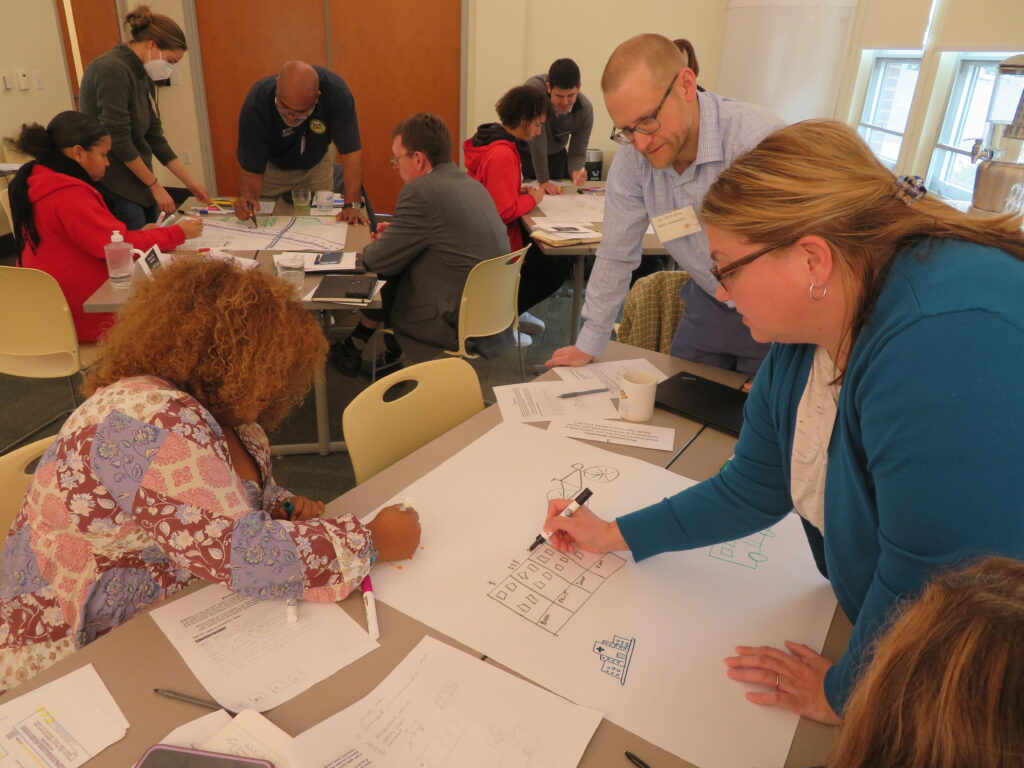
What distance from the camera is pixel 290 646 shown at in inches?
40.3

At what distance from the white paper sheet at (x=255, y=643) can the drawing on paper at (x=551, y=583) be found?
9.1 inches

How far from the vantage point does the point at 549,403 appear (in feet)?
5.83

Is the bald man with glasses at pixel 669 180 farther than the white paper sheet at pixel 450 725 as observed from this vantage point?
Yes

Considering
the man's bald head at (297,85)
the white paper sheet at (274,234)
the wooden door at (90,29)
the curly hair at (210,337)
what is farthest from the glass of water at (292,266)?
the wooden door at (90,29)

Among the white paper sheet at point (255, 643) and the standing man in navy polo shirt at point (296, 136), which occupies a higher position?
the standing man in navy polo shirt at point (296, 136)

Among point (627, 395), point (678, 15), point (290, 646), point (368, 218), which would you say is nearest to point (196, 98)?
point (368, 218)

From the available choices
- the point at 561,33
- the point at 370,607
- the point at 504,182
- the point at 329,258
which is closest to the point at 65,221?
the point at 329,258

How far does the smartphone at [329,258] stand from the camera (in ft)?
9.65

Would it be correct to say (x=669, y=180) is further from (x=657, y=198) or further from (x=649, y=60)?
(x=649, y=60)

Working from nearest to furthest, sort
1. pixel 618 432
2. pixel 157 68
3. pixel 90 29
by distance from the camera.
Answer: pixel 618 432
pixel 157 68
pixel 90 29

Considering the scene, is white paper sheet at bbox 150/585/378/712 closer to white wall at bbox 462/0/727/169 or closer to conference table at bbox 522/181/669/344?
conference table at bbox 522/181/669/344

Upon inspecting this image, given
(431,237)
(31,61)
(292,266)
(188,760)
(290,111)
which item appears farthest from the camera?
(31,61)

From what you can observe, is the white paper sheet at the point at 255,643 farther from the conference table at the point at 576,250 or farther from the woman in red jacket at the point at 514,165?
the woman in red jacket at the point at 514,165

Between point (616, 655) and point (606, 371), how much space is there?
1.05m
